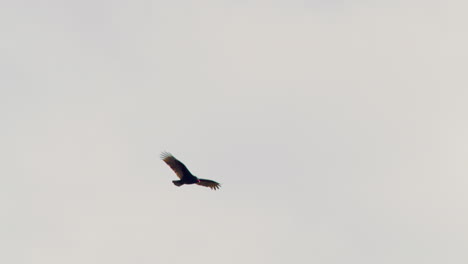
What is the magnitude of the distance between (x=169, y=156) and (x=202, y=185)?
14.2ft

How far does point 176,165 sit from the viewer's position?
7584 inches

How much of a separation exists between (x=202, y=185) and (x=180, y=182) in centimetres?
207

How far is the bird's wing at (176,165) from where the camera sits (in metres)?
192

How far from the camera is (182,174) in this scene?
19338 cm

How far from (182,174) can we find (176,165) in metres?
1.03

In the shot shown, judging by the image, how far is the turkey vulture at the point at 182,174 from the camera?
19225 cm

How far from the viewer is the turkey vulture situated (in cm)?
19225

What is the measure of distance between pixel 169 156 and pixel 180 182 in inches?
99.7

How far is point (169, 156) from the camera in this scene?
630 ft

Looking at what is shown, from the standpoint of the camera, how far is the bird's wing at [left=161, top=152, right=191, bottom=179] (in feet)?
631

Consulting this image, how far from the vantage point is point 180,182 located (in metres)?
194
